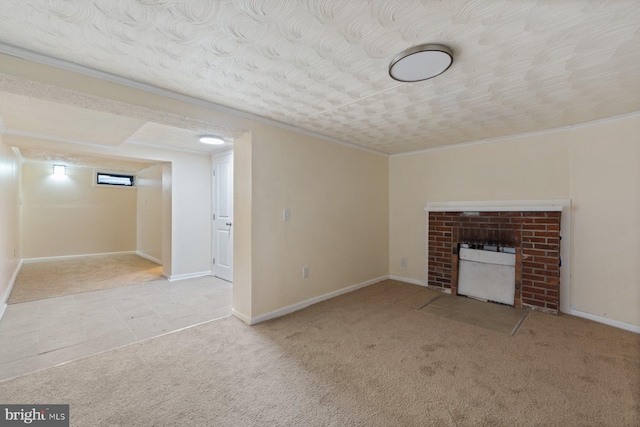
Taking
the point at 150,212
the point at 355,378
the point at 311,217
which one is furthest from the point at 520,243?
the point at 150,212

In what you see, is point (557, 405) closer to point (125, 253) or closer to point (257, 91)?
point (257, 91)

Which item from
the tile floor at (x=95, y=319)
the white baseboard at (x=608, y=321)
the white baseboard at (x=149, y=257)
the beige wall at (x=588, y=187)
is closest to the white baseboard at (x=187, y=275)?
the tile floor at (x=95, y=319)

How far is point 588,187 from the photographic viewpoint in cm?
296

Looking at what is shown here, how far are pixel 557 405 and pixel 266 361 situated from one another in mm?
1954

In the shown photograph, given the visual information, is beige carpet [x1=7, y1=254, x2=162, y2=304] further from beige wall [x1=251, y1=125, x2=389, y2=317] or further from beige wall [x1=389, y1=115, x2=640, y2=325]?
beige wall [x1=389, y1=115, x2=640, y2=325]

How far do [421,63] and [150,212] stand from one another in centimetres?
674

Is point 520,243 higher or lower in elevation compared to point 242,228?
lower

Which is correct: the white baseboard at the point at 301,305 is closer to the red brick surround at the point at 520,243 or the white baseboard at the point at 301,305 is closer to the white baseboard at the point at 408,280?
the white baseboard at the point at 408,280

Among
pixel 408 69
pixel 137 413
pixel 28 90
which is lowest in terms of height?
pixel 137 413

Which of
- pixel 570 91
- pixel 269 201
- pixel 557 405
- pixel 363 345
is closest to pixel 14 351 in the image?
pixel 269 201

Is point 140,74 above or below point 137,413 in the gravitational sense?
above

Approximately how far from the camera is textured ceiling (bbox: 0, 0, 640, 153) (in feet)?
4.30

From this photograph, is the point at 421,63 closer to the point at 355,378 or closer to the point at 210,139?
the point at 355,378

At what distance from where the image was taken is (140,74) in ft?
6.36
